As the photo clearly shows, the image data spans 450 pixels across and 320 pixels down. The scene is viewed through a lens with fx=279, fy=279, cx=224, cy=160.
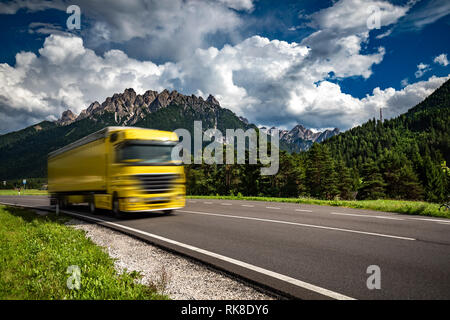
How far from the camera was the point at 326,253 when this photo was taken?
5.36 metres

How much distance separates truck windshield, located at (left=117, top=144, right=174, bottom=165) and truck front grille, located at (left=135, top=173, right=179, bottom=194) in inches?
21.5

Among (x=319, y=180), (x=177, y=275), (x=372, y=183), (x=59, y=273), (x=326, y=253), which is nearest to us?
(x=59, y=273)

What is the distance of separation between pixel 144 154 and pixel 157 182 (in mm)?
1226

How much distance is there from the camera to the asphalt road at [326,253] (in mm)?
3713

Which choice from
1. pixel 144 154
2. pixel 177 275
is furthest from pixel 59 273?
pixel 144 154

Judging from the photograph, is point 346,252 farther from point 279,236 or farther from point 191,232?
point 191,232

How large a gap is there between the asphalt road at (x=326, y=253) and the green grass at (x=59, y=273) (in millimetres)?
1506

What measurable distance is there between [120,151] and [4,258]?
19.6 ft

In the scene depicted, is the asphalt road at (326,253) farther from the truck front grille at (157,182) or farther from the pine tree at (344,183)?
the pine tree at (344,183)

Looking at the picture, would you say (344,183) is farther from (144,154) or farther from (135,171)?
(135,171)

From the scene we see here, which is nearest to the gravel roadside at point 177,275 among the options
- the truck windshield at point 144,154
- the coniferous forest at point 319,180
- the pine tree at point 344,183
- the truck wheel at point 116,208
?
the truck windshield at point 144,154

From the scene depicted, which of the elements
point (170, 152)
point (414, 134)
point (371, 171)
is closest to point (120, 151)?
point (170, 152)

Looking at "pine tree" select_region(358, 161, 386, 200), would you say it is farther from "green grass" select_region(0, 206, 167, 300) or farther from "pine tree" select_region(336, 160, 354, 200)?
"green grass" select_region(0, 206, 167, 300)
